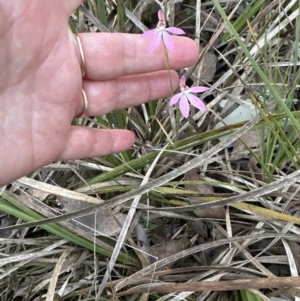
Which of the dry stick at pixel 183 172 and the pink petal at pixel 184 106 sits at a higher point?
the pink petal at pixel 184 106

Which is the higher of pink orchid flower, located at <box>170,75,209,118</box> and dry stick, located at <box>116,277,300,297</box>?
pink orchid flower, located at <box>170,75,209,118</box>

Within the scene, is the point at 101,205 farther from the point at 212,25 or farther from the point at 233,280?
the point at 212,25

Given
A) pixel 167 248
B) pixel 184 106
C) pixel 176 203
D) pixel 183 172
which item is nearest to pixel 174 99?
pixel 184 106

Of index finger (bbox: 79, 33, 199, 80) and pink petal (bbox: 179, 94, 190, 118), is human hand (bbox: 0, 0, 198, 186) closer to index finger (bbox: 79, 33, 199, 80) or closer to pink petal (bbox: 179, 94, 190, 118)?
index finger (bbox: 79, 33, 199, 80)

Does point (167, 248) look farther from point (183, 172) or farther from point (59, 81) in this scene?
point (59, 81)

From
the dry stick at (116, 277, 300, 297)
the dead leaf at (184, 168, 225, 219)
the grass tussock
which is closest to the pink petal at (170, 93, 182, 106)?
the grass tussock

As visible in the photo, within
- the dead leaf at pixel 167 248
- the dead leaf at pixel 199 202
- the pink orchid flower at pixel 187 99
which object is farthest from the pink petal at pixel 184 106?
the dead leaf at pixel 167 248

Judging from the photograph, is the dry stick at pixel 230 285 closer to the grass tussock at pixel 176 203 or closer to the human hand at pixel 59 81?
the grass tussock at pixel 176 203

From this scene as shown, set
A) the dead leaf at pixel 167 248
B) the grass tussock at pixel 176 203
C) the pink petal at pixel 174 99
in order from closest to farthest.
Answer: the pink petal at pixel 174 99 < the grass tussock at pixel 176 203 < the dead leaf at pixel 167 248
